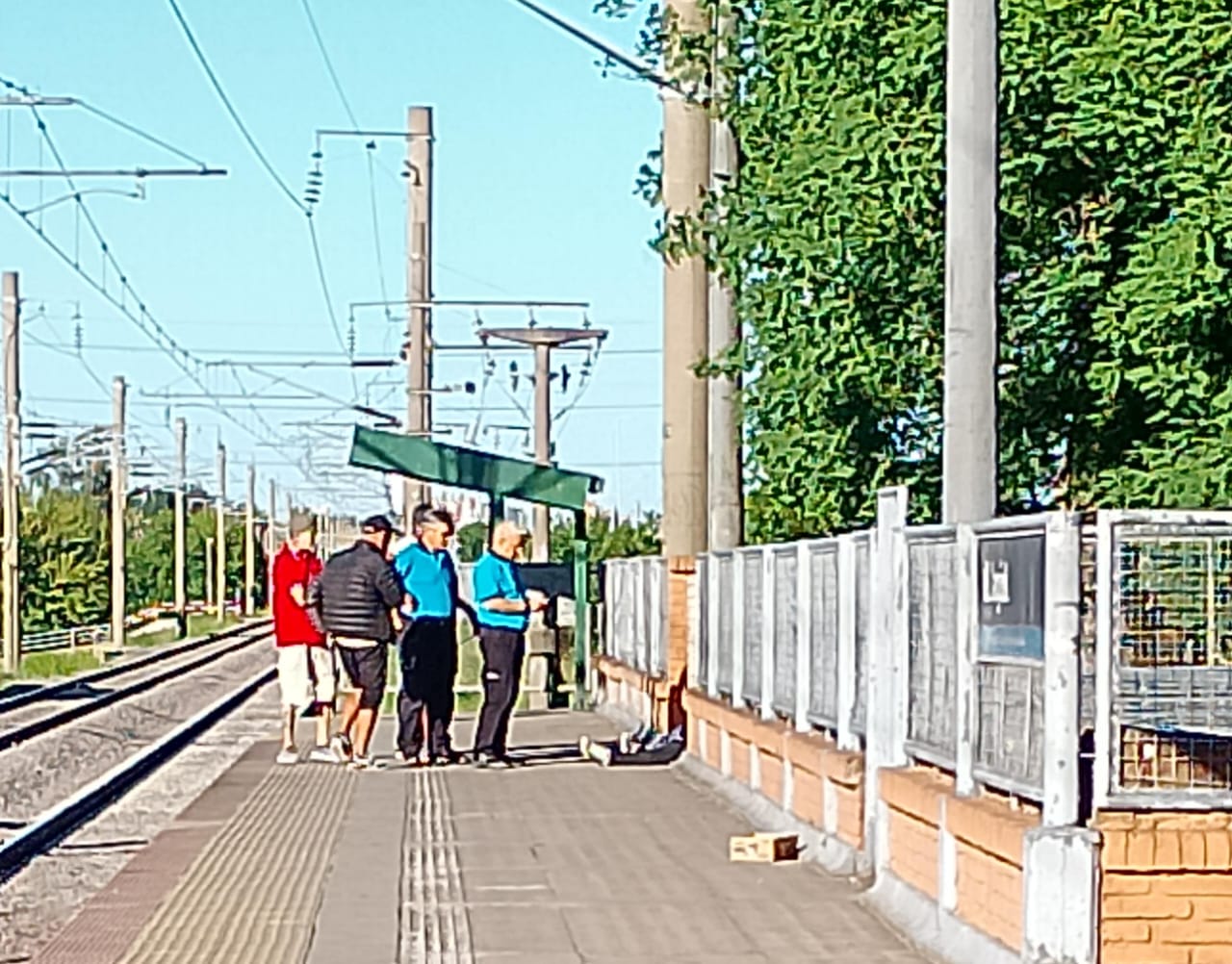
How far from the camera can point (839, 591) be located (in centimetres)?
1322

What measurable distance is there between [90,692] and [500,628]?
23.9 metres

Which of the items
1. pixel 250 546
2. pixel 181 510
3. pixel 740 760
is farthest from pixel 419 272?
pixel 250 546

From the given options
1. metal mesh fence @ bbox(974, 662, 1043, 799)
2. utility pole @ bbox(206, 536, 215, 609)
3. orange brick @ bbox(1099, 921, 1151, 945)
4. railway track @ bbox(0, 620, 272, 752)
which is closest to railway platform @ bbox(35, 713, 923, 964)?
metal mesh fence @ bbox(974, 662, 1043, 799)

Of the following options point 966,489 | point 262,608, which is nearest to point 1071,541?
point 966,489

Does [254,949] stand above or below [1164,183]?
below

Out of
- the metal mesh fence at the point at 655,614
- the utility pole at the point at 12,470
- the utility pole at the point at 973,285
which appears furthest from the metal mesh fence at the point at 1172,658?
the utility pole at the point at 12,470

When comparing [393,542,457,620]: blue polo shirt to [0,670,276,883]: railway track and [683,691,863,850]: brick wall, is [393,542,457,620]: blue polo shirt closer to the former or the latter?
A: [683,691,863,850]: brick wall

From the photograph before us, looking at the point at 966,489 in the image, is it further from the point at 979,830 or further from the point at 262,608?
the point at 262,608

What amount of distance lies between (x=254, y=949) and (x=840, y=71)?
799 centimetres

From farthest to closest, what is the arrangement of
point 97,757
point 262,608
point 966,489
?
point 262,608, point 97,757, point 966,489

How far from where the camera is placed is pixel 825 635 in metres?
13.7

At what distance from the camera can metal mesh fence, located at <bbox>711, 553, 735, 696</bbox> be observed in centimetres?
1745

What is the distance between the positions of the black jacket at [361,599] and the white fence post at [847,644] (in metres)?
6.42

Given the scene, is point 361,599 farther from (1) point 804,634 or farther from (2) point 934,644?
(2) point 934,644
